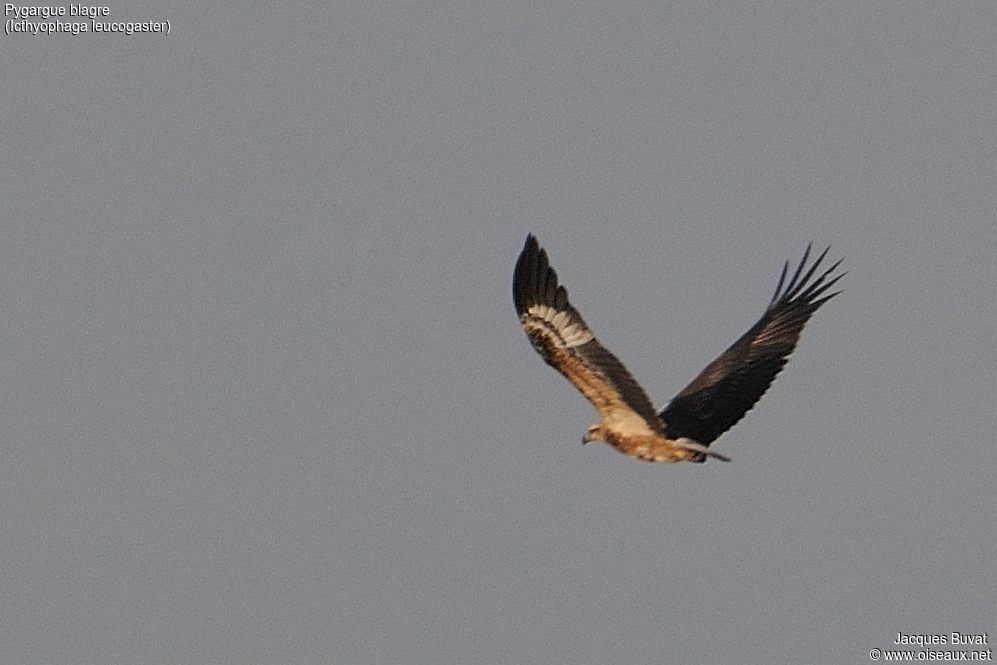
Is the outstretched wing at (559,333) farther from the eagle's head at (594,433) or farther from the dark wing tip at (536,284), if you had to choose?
the eagle's head at (594,433)

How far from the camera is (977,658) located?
3653cm

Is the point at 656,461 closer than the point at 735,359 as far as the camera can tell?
Yes

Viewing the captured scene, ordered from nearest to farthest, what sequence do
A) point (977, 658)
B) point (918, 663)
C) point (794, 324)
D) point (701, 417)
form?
point (701, 417) < point (794, 324) < point (977, 658) < point (918, 663)

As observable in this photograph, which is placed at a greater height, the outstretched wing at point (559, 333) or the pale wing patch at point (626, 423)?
the outstretched wing at point (559, 333)

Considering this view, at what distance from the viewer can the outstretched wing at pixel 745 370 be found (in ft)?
76.5

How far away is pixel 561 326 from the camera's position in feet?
70.2

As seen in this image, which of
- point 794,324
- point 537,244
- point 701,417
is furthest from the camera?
point 794,324

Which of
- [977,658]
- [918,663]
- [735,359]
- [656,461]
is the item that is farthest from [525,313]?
[918,663]

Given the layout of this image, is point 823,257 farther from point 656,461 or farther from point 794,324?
point 656,461

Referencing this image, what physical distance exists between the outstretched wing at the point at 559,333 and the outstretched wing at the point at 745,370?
3.86 feet

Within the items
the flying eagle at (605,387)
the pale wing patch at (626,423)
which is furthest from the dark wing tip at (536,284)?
the pale wing patch at (626,423)

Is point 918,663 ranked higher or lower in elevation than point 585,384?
lower

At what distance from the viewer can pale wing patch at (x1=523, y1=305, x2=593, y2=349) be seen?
2138 centimetres

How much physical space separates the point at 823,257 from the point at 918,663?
2084cm
